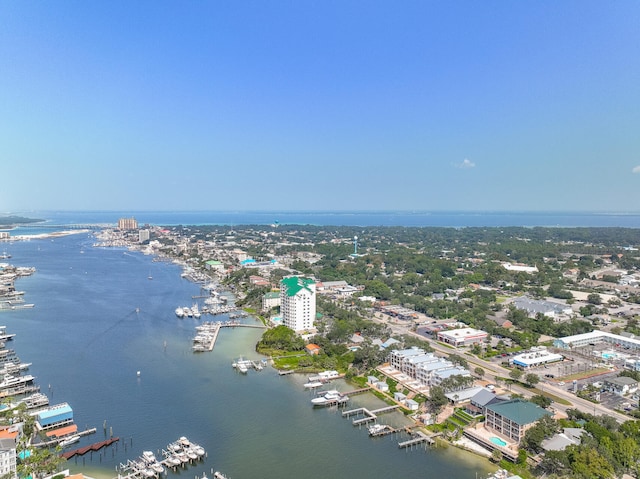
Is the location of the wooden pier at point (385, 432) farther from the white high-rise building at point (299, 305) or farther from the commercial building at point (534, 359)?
the white high-rise building at point (299, 305)

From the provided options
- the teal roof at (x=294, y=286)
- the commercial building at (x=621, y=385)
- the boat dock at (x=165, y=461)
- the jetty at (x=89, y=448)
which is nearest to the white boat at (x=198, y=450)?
the boat dock at (x=165, y=461)

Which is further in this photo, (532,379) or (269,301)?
(269,301)

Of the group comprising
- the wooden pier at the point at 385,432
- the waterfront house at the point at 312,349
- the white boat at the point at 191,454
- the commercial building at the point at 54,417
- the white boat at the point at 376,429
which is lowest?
the wooden pier at the point at 385,432

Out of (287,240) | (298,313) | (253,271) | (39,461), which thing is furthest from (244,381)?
(287,240)

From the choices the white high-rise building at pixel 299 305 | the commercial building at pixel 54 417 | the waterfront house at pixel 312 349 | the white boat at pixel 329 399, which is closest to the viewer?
the commercial building at pixel 54 417

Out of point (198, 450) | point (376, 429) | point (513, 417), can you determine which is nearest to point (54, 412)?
point (198, 450)

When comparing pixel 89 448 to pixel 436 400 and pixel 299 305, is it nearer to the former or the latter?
pixel 436 400

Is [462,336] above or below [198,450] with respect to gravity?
above
